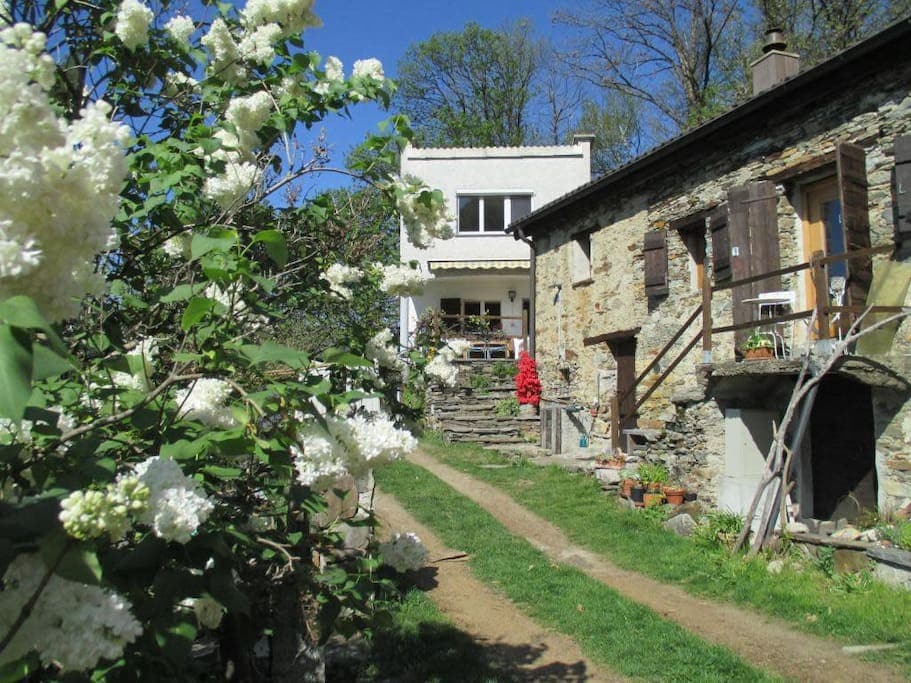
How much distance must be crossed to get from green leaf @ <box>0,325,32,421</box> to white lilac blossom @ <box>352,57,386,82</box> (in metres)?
2.46

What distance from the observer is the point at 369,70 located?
327 centimetres

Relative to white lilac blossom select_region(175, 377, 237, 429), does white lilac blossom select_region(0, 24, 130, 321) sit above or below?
above

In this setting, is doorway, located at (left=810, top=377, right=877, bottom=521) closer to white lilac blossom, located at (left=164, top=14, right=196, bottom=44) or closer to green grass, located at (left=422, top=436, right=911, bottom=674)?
green grass, located at (left=422, top=436, right=911, bottom=674)

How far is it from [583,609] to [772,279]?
556 cm

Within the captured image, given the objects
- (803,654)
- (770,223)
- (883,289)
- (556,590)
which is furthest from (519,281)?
(803,654)

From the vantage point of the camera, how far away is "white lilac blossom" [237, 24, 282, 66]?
3.19m

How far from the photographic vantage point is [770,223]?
986 cm

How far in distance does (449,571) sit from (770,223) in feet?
20.2

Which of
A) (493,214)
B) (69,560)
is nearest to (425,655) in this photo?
(69,560)

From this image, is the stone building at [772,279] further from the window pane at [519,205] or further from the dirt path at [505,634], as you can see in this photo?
the window pane at [519,205]

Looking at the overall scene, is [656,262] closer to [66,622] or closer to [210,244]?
[210,244]

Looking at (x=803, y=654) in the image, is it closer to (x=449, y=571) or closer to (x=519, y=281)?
(x=449, y=571)

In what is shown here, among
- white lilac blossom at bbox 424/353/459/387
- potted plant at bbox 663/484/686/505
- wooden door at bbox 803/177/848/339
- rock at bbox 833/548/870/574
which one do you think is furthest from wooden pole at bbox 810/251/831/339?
white lilac blossom at bbox 424/353/459/387

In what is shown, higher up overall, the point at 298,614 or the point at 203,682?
the point at 298,614
